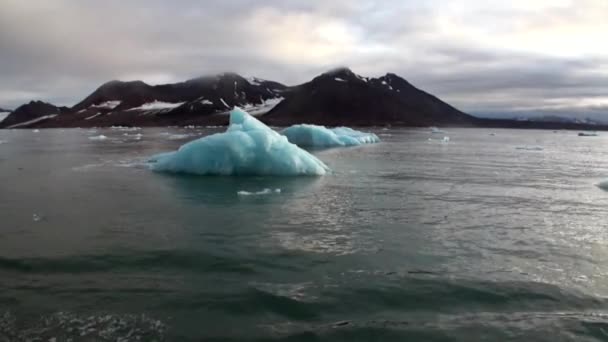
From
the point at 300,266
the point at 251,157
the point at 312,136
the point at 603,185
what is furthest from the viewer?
the point at 312,136

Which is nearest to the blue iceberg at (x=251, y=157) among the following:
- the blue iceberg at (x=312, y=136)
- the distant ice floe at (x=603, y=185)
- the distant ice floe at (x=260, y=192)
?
the distant ice floe at (x=260, y=192)

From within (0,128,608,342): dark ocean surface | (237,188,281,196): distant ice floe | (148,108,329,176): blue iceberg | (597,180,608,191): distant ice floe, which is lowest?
(0,128,608,342): dark ocean surface

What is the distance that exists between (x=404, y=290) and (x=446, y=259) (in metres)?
1.52

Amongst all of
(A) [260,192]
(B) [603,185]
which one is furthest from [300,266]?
(B) [603,185]

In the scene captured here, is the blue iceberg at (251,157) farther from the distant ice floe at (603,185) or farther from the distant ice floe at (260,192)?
the distant ice floe at (603,185)

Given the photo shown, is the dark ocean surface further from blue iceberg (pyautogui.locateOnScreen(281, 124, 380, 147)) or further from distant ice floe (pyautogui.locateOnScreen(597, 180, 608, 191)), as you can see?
blue iceberg (pyautogui.locateOnScreen(281, 124, 380, 147))

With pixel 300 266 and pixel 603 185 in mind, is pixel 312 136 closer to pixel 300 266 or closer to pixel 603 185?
pixel 603 185

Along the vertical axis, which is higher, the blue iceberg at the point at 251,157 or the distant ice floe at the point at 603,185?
the blue iceberg at the point at 251,157

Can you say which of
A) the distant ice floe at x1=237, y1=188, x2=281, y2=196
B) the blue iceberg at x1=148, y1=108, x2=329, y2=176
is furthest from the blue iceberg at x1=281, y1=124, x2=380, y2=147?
the distant ice floe at x1=237, y1=188, x2=281, y2=196

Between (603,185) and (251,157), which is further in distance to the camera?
(251,157)

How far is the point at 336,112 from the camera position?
190 meters

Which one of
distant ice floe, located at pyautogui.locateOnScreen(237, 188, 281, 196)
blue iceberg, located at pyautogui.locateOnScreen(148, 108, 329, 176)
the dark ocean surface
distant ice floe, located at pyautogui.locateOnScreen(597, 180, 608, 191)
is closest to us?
the dark ocean surface

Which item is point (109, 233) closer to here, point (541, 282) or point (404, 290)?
point (404, 290)

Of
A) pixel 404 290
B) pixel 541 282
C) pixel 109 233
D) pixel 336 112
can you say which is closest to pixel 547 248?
pixel 541 282
